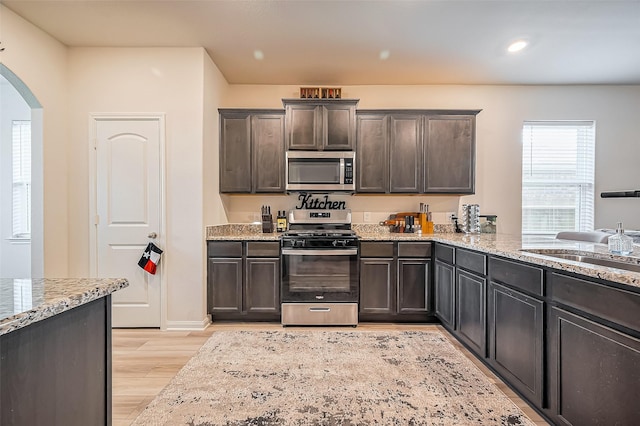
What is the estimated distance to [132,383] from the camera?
92.4 inches

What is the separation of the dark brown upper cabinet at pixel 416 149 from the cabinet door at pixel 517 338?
181cm

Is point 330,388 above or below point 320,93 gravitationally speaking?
below

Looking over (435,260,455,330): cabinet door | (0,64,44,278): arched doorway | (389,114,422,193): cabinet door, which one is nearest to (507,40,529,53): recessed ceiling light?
(389,114,422,193): cabinet door

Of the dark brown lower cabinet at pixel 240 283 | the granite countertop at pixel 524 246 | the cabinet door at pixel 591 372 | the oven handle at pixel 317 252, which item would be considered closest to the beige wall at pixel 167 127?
the dark brown lower cabinet at pixel 240 283

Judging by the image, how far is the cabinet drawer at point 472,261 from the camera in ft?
8.27

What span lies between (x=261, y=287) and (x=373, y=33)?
277 cm

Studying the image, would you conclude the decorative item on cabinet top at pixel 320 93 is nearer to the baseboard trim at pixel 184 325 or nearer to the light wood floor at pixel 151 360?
the light wood floor at pixel 151 360

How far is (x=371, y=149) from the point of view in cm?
391

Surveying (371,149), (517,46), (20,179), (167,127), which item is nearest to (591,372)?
(371,149)

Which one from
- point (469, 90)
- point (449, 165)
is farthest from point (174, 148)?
point (469, 90)

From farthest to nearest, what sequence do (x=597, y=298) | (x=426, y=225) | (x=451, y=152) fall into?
(x=426, y=225) → (x=451, y=152) → (x=597, y=298)

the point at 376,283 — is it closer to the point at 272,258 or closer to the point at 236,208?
the point at 272,258

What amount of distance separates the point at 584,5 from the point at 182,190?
153 inches

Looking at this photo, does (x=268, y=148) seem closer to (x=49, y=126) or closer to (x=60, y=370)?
(x=49, y=126)
